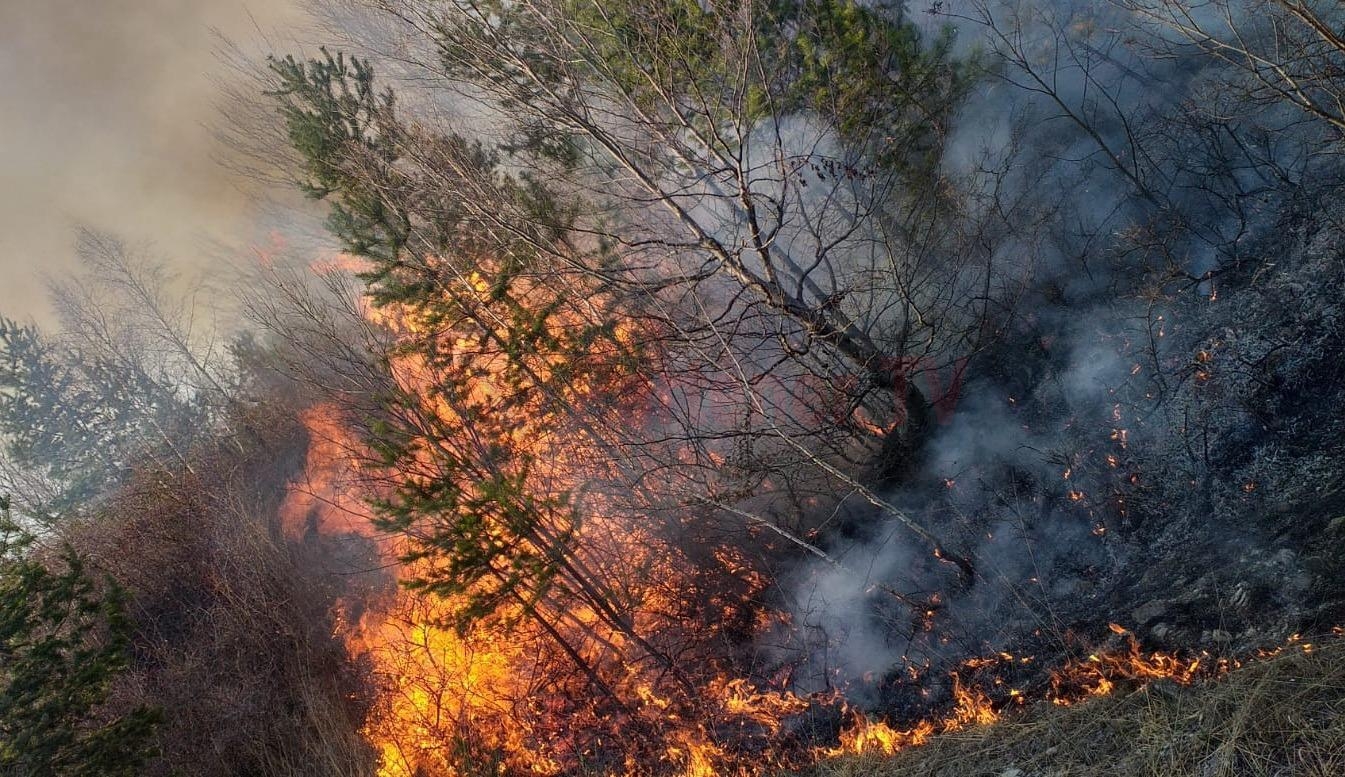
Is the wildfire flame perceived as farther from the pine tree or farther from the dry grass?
the pine tree

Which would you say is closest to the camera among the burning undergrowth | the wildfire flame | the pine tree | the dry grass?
the dry grass

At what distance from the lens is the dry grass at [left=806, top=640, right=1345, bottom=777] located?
3373mm

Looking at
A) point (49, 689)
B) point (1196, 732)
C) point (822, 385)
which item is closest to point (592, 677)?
point (822, 385)

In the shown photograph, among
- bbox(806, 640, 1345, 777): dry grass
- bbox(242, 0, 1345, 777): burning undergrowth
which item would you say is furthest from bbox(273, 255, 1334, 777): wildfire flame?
bbox(806, 640, 1345, 777): dry grass

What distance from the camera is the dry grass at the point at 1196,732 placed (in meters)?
3.37

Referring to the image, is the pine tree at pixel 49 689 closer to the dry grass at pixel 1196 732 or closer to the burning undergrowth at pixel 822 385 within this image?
the burning undergrowth at pixel 822 385

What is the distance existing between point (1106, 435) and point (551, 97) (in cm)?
580

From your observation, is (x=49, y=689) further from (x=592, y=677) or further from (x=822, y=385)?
(x=822, y=385)

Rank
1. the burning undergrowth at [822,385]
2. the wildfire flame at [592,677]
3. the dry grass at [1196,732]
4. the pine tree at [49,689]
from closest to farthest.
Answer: the dry grass at [1196,732] → the burning undergrowth at [822,385] → the pine tree at [49,689] → the wildfire flame at [592,677]

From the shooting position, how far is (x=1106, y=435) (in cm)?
627

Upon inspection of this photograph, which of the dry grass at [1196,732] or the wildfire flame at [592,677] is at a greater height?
the wildfire flame at [592,677]

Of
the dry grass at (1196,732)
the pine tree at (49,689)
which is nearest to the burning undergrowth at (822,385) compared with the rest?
the dry grass at (1196,732)

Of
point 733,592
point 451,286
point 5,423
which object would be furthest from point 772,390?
point 5,423

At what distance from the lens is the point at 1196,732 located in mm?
3750
